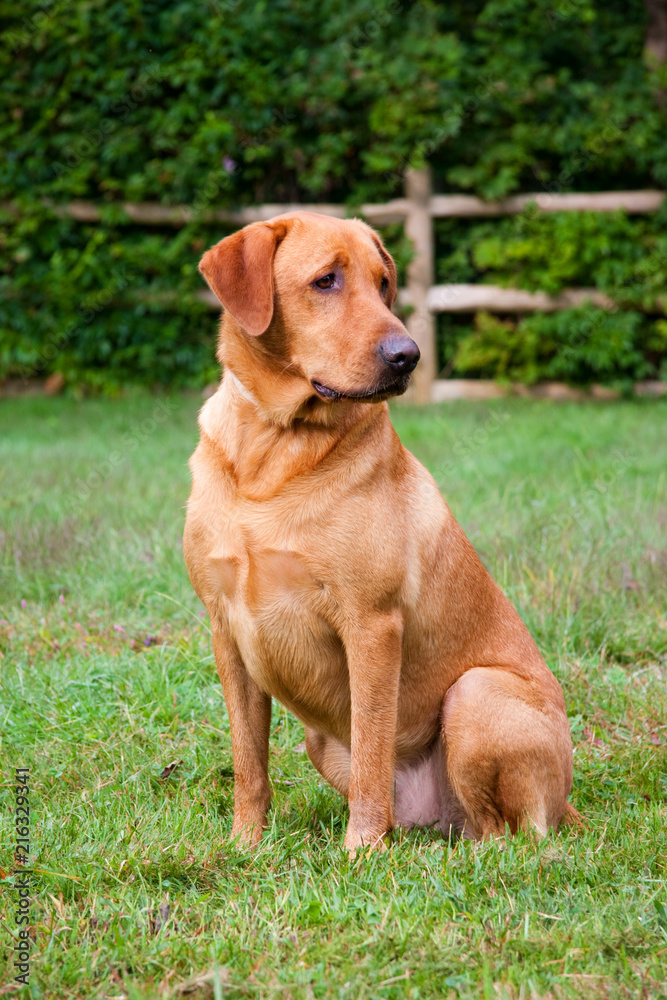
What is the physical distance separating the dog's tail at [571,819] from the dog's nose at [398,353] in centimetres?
128

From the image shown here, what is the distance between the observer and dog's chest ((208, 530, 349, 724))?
7.95 feet

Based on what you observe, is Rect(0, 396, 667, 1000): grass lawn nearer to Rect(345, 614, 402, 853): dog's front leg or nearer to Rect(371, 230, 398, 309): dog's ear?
Rect(345, 614, 402, 853): dog's front leg

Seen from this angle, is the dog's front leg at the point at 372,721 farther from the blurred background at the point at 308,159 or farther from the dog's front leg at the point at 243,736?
the blurred background at the point at 308,159

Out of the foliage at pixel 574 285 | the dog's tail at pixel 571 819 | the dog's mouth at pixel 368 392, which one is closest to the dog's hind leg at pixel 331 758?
the dog's tail at pixel 571 819

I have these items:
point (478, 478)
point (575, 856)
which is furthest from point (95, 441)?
point (575, 856)

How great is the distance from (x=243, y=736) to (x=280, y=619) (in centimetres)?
44

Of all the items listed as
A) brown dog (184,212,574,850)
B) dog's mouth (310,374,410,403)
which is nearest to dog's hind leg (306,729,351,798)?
brown dog (184,212,574,850)

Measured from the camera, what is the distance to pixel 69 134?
9844 mm

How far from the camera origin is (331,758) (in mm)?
2793

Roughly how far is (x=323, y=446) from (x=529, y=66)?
8332mm

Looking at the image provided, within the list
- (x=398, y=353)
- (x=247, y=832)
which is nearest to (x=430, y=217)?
(x=398, y=353)

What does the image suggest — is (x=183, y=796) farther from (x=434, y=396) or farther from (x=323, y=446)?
(x=434, y=396)

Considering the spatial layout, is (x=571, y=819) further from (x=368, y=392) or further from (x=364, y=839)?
(x=368, y=392)

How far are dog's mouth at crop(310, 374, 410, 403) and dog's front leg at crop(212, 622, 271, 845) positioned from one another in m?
0.70
